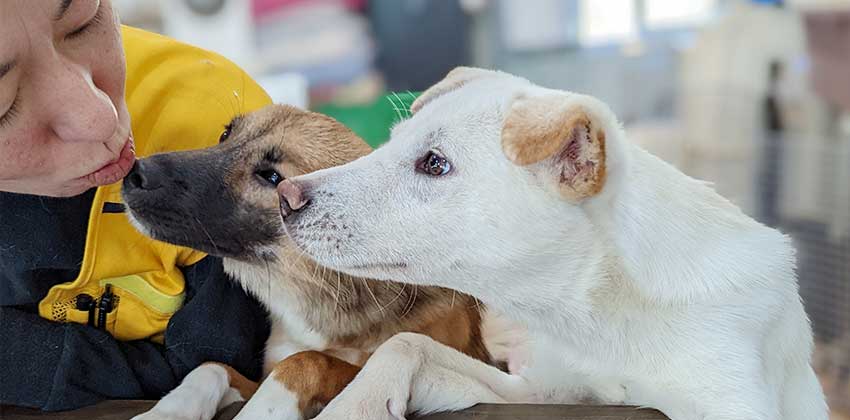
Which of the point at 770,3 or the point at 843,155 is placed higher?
the point at 770,3

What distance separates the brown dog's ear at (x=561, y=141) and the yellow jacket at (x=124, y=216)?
1.42 ft

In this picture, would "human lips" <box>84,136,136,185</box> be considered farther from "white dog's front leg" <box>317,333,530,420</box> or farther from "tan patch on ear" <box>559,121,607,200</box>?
"tan patch on ear" <box>559,121,607,200</box>

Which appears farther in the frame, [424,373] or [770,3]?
[770,3]

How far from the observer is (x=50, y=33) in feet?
2.74

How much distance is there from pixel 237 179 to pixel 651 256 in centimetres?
49

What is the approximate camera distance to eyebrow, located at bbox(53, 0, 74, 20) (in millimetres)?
828

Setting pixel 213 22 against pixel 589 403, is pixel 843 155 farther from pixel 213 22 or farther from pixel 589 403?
pixel 589 403

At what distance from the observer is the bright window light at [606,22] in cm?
353

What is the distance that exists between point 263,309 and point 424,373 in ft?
0.98

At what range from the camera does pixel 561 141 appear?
86 centimetres

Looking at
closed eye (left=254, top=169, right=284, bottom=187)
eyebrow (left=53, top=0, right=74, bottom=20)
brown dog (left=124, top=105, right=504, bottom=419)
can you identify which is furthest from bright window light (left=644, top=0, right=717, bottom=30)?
eyebrow (left=53, top=0, right=74, bottom=20)

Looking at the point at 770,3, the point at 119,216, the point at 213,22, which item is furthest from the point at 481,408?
the point at 770,3

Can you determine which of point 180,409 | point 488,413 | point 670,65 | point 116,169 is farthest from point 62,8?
point 670,65

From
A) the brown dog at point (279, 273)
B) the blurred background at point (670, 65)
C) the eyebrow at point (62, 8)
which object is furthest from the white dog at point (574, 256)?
the blurred background at point (670, 65)
